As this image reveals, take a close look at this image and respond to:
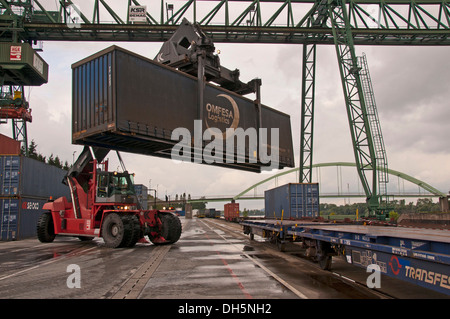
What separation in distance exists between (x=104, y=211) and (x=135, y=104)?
559 cm

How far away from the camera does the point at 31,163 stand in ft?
72.0

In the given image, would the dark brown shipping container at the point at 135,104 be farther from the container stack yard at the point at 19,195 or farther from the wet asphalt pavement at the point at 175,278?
the container stack yard at the point at 19,195

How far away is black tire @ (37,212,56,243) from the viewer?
60.2 feet

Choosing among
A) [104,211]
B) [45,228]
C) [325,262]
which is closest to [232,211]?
[45,228]

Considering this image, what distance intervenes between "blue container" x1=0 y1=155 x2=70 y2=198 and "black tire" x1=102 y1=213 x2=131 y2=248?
8218 mm

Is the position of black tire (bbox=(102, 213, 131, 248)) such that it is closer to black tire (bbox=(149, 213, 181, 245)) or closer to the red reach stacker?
the red reach stacker

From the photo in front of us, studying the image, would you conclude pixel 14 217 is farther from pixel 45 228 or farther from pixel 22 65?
pixel 22 65

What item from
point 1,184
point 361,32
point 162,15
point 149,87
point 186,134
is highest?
point 162,15

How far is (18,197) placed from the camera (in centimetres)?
2042

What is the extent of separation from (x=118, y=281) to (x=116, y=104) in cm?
640

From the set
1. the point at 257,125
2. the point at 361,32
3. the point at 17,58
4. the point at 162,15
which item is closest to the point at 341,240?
the point at 257,125

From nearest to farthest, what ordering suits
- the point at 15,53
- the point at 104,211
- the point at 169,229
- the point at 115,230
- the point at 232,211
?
the point at 115,230, the point at 104,211, the point at 169,229, the point at 15,53, the point at 232,211

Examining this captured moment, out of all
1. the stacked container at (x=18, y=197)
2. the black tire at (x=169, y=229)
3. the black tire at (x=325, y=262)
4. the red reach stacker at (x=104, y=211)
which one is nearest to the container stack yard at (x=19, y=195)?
the stacked container at (x=18, y=197)
